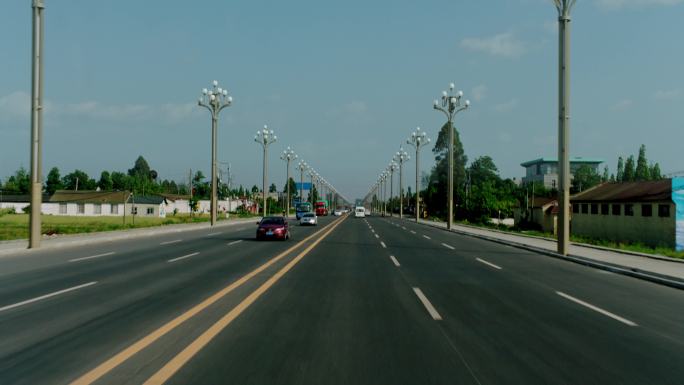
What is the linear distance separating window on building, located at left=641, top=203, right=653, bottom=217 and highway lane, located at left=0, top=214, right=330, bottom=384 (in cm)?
2854

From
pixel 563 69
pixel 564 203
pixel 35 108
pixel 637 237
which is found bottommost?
pixel 637 237

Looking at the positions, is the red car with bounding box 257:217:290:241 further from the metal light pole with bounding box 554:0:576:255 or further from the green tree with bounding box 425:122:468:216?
the green tree with bounding box 425:122:468:216

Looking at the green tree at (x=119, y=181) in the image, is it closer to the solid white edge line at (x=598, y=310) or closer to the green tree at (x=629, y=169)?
the green tree at (x=629, y=169)

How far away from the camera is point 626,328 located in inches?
313

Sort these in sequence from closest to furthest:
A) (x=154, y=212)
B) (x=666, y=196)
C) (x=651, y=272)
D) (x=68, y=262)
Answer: (x=651, y=272) < (x=68, y=262) < (x=666, y=196) < (x=154, y=212)

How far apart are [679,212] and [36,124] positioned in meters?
34.4

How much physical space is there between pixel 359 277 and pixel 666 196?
27759mm

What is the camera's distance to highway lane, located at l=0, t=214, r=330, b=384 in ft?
19.7

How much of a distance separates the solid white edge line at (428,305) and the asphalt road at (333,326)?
3 cm

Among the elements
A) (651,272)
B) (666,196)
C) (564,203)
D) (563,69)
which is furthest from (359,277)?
(666,196)

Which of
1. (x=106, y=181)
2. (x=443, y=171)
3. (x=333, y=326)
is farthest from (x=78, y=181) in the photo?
(x=333, y=326)

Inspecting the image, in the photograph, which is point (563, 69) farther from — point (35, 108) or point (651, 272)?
point (35, 108)

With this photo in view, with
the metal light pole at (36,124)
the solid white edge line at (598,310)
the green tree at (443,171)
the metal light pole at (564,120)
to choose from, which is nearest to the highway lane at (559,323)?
the solid white edge line at (598,310)

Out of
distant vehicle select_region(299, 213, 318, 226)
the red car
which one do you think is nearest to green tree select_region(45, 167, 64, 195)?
distant vehicle select_region(299, 213, 318, 226)
